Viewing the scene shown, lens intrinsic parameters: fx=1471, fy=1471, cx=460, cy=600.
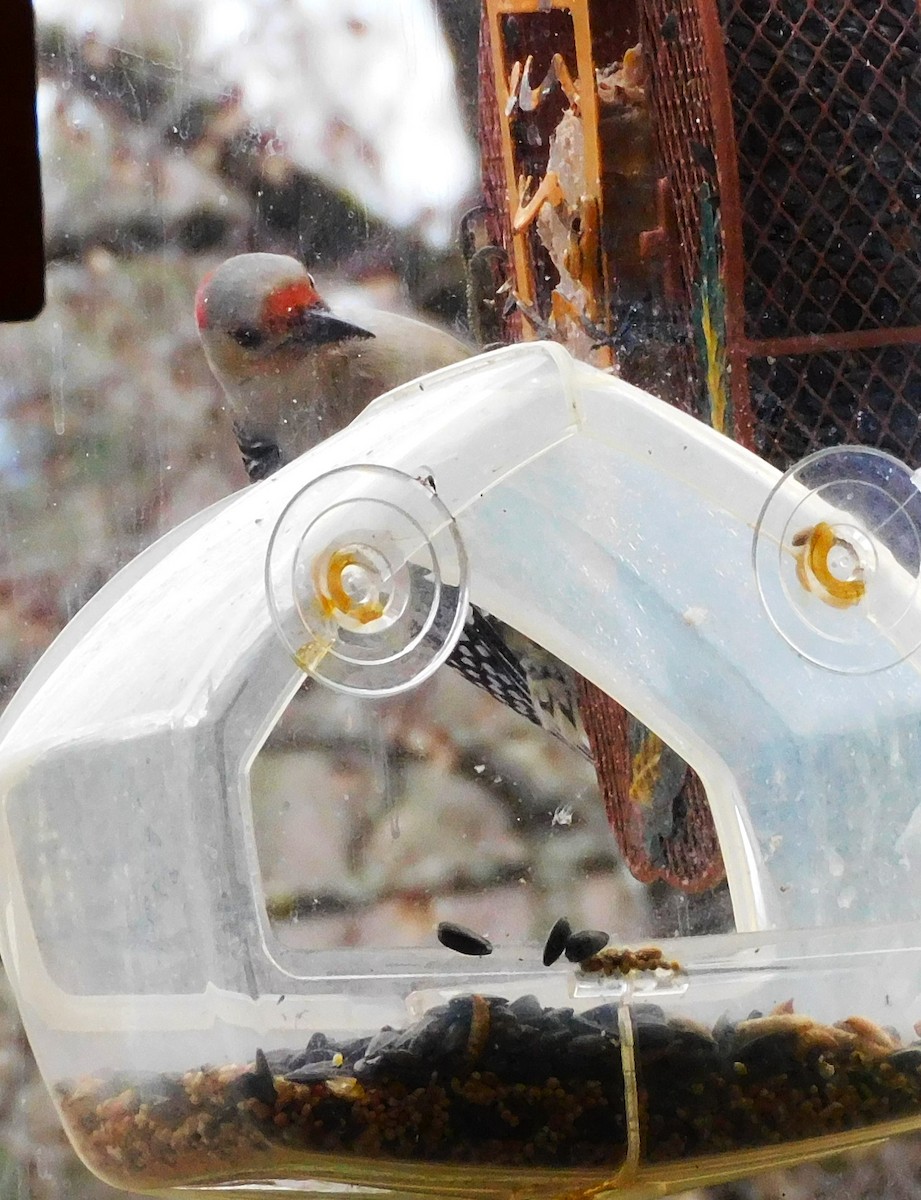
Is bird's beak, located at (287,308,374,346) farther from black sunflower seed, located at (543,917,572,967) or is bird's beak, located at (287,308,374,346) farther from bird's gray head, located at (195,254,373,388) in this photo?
black sunflower seed, located at (543,917,572,967)

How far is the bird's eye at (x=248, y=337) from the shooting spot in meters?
0.79

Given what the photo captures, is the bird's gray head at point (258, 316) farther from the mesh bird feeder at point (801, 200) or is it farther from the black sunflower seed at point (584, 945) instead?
the black sunflower seed at point (584, 945)

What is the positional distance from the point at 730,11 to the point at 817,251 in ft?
0.45

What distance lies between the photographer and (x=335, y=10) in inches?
31.4

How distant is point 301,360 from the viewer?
0.81 metres

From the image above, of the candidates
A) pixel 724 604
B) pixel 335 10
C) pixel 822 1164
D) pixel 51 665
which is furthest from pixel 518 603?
pixel 822 1164

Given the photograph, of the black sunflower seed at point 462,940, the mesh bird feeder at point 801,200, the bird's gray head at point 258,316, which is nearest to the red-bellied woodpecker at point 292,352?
the bird's gray head at point 258,316

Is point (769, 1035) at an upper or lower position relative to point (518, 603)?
lower

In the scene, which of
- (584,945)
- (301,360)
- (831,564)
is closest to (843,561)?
(831,564)

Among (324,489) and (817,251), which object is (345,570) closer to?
(324,489)

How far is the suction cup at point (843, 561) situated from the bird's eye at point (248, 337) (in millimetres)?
289

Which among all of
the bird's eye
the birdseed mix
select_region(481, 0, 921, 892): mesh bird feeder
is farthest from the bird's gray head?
the birdseed mix

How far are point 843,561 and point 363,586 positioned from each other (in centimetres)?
23

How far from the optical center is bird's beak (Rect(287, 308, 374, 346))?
80 centimetres
